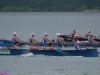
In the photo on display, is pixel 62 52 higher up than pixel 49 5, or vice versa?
pixel 49 5

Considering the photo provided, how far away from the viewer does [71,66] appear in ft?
138

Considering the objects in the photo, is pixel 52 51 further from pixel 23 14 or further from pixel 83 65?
pixel 23 14

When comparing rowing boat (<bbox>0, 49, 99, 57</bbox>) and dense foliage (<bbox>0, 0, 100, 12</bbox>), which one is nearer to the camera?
rowing boat (<bbox>0, 49, 99, 57</bbox>)

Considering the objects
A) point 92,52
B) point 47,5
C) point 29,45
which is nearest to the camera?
point 92,52

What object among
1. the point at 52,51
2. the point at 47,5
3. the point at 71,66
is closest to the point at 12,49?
the point at 52,51

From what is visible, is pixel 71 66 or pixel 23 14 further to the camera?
pixel 23 14

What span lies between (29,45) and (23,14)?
73.2 metres

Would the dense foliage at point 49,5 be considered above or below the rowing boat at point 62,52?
above

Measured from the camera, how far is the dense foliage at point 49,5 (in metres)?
112

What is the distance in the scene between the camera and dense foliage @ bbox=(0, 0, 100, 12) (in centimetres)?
11150

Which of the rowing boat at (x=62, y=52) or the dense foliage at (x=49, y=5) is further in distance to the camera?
the dense foliage at (x=49, y=5)

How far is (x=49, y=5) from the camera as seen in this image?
4402 inches

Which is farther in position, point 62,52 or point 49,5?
point 49,5

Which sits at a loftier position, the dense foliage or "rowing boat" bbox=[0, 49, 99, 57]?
the dense foliage
